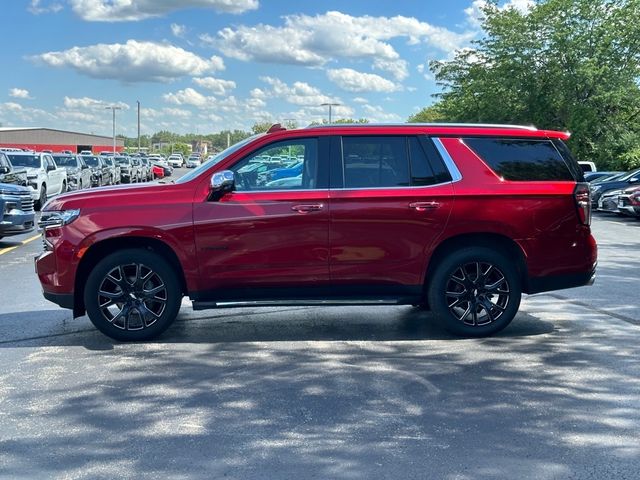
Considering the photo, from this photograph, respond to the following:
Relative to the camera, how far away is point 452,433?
4.35m

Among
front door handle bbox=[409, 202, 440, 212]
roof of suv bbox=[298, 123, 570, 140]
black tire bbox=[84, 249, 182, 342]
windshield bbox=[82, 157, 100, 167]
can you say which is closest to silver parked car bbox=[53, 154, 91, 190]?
windshield bbox=[82, 157, 100, 167]

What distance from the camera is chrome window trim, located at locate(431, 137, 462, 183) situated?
6.53m

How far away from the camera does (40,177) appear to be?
2167 centimetres

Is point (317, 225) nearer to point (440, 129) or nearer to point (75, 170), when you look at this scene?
point (440, 129)

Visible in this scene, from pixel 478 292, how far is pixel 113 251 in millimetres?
3366

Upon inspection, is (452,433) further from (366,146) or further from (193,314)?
(193,314)

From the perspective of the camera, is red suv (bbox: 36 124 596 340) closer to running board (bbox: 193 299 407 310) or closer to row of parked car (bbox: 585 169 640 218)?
running board (bbox: 193 299 407 310)

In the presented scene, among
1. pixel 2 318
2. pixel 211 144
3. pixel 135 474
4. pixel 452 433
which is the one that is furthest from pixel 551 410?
pixel 211 144

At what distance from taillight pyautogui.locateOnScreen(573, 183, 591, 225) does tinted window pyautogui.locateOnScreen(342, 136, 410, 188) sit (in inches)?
63.8

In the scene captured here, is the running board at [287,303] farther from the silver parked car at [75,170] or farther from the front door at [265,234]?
the silver parked car at [75,170]

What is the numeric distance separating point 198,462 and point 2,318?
14.2 ft

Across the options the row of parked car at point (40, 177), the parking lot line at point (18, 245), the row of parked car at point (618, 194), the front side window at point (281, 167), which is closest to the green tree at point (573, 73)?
the row of parked car at point (618, 194)

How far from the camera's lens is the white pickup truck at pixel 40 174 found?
69.7 feet

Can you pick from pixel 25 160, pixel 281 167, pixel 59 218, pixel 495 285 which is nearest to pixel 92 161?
pixel 25 160
